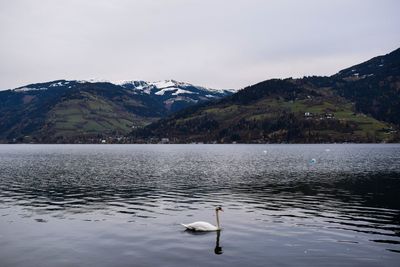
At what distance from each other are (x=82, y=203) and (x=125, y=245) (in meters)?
26.8

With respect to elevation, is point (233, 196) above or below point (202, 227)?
below

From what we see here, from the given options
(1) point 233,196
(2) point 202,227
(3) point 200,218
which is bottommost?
(3) point 200,218

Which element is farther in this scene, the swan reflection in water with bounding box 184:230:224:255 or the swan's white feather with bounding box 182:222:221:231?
the swan's white feather with bounding box 182:222:221:231

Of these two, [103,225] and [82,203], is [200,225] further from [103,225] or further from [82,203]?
[82,203]

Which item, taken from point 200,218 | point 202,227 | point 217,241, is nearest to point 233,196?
point 200,218

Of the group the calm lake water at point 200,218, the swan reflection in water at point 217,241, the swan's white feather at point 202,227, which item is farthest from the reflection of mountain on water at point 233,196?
the swan reflection in water at point 217,241

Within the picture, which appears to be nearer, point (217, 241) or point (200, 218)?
point (217, 241)

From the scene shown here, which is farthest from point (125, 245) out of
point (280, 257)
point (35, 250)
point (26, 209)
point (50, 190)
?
point (50, 190)

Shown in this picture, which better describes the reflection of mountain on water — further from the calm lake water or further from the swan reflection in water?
the swan reflection in water

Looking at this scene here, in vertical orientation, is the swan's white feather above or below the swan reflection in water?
above

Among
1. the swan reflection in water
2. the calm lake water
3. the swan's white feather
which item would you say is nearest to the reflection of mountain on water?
the calm lake water

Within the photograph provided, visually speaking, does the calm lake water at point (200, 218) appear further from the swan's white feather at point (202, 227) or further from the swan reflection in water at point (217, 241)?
the swan's white feather at point (202, 227)

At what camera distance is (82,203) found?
6016 centimetres

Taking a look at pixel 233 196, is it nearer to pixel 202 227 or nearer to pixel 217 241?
pixel 202 227
